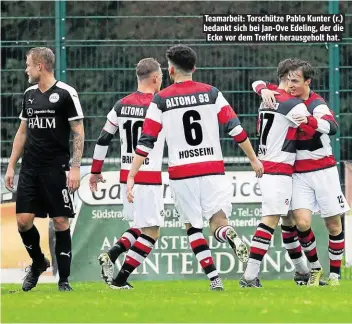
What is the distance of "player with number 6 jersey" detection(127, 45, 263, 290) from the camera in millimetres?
12469

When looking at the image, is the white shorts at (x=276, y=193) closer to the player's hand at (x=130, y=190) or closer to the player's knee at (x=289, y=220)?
the player's knee at (x=289, y=220)

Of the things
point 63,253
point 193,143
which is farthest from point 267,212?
point 63,253

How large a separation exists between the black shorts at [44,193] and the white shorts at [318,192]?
223 cm

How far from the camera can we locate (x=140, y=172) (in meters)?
13.9

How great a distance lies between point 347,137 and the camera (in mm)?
16828

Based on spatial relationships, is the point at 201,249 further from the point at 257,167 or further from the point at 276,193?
the point at 276,193

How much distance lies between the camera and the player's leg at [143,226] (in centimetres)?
1343

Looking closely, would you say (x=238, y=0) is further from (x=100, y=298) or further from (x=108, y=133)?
(x=100, y=298)

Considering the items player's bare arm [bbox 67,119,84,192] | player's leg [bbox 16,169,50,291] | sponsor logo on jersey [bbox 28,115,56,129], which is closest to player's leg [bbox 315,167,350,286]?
player's bare arm [bbox 67,119,84,192]

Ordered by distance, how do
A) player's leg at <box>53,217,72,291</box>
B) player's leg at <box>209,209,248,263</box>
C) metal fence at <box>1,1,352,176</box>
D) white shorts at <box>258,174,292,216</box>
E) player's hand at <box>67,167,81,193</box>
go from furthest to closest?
metal fence at <box>1,1,352,176</box> → white shorts at <box>258,174,292,216</box> → player's leg at <box>53,217,72,291</box> → player's hand at <box>67,167,81,193</box> → player's leg at <box>209,209,248,263</box>

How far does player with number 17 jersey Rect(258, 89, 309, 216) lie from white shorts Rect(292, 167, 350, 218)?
0.55 feet

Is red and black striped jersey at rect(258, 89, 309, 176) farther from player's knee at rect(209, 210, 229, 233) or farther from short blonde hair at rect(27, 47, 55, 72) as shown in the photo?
short blonde hair at rect(27, 47, 55, 72)

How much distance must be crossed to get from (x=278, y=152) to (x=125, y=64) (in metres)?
3.91

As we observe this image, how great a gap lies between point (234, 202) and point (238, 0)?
5.09 meters
